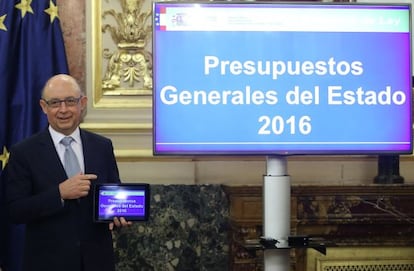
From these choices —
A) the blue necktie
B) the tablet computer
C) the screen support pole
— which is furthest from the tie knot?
the screen support pole

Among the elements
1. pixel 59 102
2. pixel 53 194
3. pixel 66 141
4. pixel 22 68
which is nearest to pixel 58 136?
pixel 66 141

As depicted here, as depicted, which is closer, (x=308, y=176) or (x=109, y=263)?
(x=109, y=263)

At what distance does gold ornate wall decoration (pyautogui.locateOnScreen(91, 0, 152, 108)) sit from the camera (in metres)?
3.59

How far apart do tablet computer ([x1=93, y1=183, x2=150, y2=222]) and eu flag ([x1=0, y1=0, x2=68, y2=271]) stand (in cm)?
96

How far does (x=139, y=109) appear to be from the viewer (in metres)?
3.60

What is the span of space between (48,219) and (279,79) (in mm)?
1114

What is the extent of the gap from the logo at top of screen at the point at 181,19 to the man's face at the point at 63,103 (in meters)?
0.56

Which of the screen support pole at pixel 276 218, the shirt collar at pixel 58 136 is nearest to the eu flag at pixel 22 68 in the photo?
the shirt collar at pixel 58 136

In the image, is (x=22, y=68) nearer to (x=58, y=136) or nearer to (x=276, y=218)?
(x=58, y=136)

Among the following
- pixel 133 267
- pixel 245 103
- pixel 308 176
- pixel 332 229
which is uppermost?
pixel 245 103

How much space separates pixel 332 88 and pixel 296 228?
42.9 inches

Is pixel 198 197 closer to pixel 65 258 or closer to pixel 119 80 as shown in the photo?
pixel 119 80

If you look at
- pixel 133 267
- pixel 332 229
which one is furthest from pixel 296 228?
pixel 133 267

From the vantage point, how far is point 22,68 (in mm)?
3373
